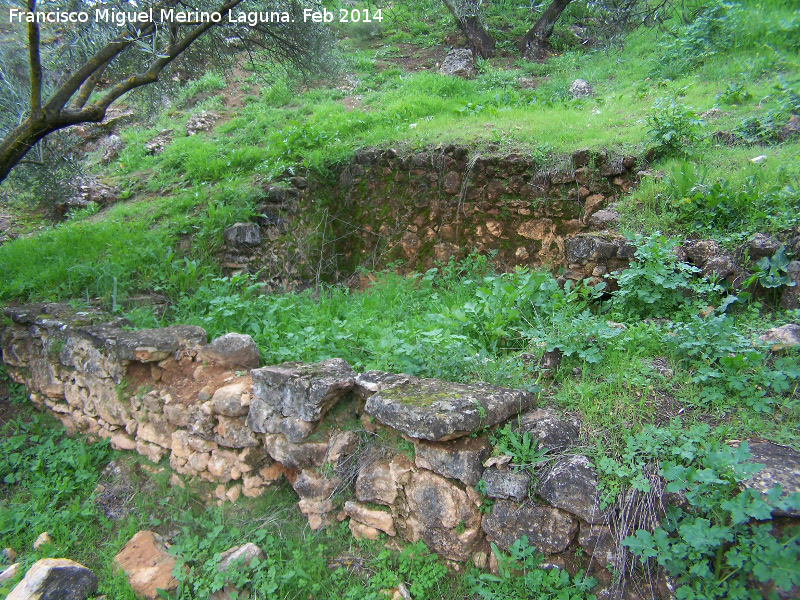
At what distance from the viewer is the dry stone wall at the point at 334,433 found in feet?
7.84

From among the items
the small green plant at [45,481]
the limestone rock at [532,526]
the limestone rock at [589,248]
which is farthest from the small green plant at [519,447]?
the small green plant at [45,481]

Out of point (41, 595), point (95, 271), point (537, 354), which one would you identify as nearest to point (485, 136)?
point (537, 354)

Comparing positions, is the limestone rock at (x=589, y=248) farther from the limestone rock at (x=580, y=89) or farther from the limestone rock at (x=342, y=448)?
the limestone rock at (x=580, y=89)

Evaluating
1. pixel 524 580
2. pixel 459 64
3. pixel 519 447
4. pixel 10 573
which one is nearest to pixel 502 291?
pixel 519 447

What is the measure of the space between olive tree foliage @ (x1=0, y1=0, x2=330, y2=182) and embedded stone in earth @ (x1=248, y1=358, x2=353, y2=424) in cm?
390

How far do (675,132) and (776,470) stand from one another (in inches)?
169

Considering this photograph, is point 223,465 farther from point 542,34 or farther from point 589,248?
point 542,34

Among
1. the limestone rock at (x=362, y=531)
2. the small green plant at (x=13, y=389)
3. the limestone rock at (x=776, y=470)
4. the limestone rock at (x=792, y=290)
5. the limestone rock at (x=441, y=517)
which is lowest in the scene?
the limestone rock at (x=362, y=531)

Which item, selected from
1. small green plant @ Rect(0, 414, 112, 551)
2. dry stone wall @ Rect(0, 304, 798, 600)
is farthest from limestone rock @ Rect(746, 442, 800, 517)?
small green plant @ Rect(0, 414, 112, 551)

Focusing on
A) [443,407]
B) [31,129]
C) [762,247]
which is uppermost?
[31,129]

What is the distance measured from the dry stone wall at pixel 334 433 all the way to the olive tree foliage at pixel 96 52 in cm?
227

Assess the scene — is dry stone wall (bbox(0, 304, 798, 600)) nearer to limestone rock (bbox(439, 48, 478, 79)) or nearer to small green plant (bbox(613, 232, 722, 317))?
small green plant (bbox(613, 232, 722, 317))

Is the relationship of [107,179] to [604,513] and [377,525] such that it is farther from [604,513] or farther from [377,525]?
[604,513]

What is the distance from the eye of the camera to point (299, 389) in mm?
3074
